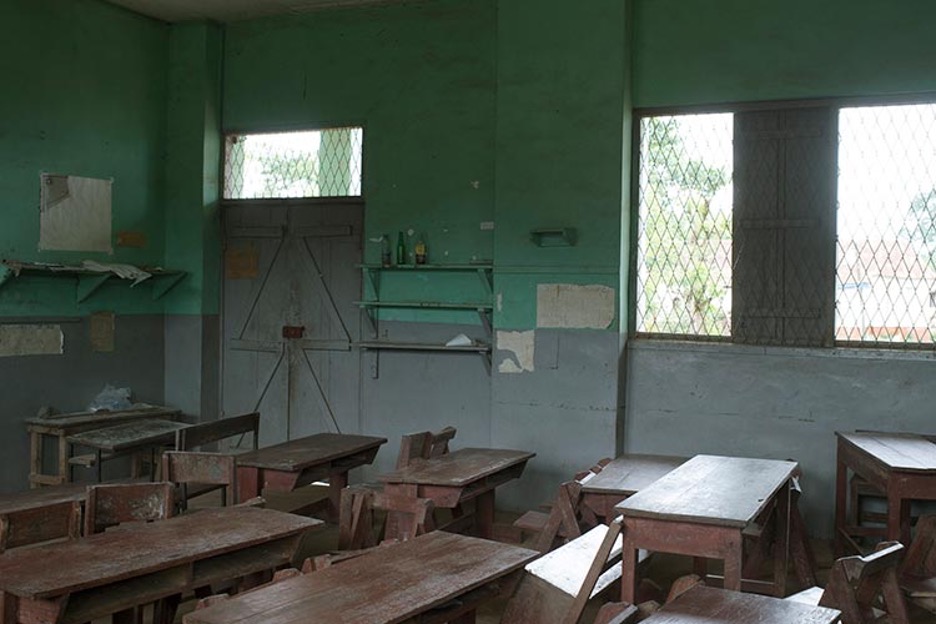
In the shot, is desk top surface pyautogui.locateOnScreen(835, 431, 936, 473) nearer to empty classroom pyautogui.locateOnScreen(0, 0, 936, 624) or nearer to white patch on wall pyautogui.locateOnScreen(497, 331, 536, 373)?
empty classroom pyautogui.locateOnScreen(0, 0, 936, 624)

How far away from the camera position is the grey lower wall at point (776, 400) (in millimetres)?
5340

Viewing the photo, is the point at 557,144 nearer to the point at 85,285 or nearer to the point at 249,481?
the point at 249,481

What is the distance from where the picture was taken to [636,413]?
594cm

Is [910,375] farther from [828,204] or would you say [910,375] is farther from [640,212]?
[640,212]

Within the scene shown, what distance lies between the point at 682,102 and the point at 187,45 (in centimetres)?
404

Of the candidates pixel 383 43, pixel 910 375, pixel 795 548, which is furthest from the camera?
pixel 383 43

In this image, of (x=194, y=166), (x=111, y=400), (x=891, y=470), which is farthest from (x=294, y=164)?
(x=891, y=470)

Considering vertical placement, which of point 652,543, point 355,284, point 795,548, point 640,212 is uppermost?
point 640,212

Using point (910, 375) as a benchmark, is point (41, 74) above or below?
above

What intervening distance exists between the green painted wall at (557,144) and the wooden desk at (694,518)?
226cm

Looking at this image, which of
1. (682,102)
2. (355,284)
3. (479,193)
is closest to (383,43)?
(479,193)

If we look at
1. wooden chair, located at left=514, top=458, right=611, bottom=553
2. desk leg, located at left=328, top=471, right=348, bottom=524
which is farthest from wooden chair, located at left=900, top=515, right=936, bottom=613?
desk leg, located at left=328, top=471, right=348, bottom=524

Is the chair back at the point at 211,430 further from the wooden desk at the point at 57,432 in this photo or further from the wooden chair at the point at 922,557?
the wooden chair at the point at 922,557

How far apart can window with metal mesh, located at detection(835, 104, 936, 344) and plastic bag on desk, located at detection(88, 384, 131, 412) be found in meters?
5.09
